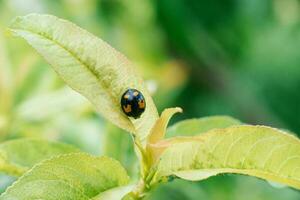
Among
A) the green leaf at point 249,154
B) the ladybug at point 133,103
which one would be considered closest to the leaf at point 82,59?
the ladybug at point 133,103

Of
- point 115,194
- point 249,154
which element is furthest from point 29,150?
point 249,154

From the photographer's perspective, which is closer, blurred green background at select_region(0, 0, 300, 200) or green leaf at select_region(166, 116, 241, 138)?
green leaf at select_region(166, 116, 241, 138)

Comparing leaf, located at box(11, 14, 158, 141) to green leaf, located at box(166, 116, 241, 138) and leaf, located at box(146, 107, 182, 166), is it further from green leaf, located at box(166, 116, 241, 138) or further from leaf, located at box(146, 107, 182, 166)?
green leaf, located at box(166, 116, 241, 138)

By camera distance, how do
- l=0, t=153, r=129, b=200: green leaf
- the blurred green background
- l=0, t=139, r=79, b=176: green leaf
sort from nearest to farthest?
l=0, t=153, r=129, b=200: green leaf
l=0, t=139, r=79, b=176: green leaf
the blurred green background

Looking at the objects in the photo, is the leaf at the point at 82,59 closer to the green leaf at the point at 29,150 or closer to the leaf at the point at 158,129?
the leaf at the point at 158,129

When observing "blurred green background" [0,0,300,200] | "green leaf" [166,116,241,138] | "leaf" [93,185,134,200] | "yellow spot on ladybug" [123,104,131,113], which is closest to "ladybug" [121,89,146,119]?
"yellow spot on ladybug" [123,104,131,113]

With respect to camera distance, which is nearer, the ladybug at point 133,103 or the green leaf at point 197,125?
the ladybug at point 133,103

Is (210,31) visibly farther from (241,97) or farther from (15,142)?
(15,142)
